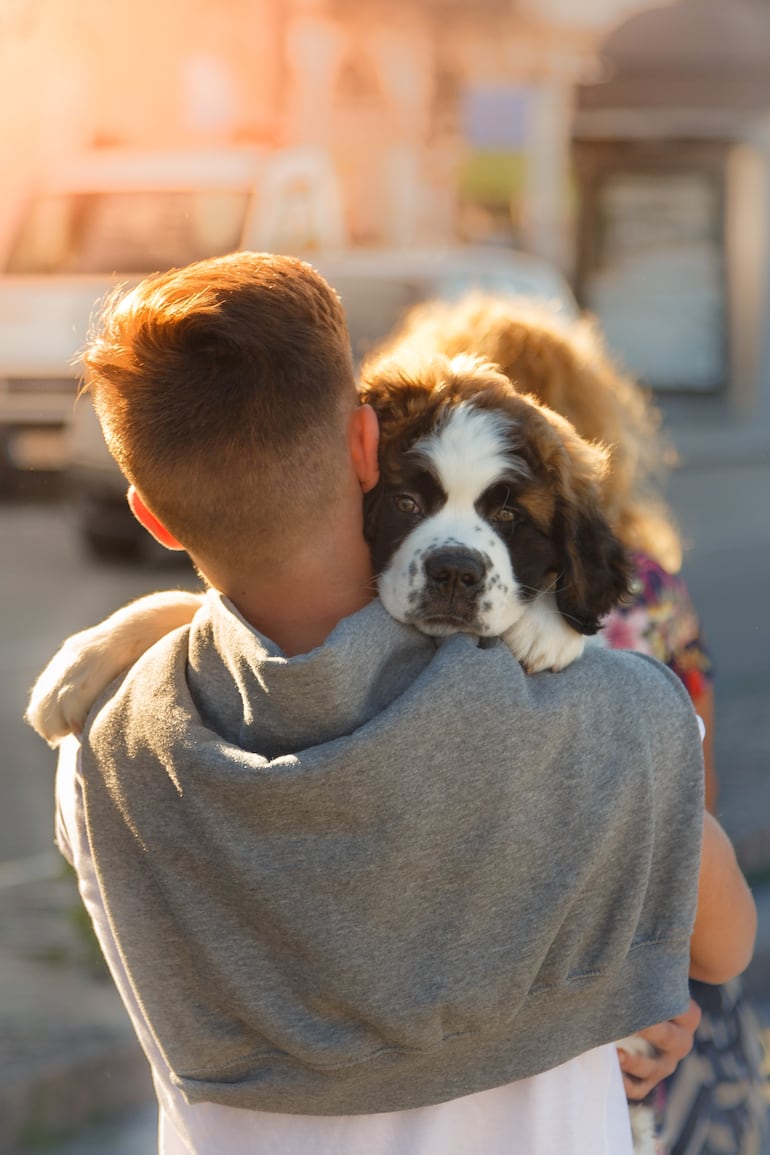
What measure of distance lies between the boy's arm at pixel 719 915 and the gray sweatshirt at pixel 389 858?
0.08m

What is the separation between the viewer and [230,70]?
55.6ft

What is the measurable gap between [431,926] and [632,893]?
21 cm

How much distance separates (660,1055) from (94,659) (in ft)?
2.89

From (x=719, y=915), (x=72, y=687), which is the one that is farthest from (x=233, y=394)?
(x=719, y=915)

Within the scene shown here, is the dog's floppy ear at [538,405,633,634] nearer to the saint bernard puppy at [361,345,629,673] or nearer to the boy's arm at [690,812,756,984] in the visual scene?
the saint bernard puppy at [361,345,629,673]

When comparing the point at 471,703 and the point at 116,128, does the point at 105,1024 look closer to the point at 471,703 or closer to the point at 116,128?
the point at 471,703

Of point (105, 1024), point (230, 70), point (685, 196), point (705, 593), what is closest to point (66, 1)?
point (230, 70)

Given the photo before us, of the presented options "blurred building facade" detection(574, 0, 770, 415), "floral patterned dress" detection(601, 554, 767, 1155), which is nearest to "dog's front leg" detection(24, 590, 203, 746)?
"floral patterned dress" detection(601, 554, 767, 1155)

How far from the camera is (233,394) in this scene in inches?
62.5

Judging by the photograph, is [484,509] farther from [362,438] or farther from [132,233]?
[132,233]

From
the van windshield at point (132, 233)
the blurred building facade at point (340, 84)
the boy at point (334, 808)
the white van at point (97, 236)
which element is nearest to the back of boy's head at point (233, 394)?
the boy at point (334, 808)

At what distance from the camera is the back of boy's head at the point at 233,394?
1.59 metres

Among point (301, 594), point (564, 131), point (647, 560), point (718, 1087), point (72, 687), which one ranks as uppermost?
point (301, 594)

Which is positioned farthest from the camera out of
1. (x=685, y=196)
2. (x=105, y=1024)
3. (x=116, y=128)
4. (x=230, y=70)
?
(x=685, y=196)
